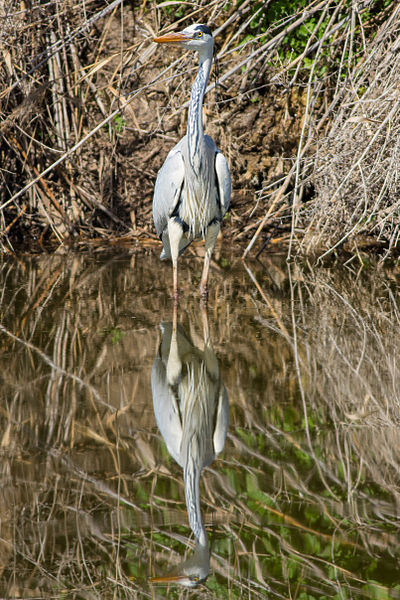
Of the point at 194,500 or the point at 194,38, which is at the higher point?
the point at 194,38

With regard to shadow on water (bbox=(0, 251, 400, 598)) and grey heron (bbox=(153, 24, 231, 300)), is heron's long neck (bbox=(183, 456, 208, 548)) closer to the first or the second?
shadow on water (bbox=(0, 251, 400, 598))

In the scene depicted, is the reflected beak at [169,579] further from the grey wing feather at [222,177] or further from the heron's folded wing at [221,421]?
the grey wing feather at [222,177]

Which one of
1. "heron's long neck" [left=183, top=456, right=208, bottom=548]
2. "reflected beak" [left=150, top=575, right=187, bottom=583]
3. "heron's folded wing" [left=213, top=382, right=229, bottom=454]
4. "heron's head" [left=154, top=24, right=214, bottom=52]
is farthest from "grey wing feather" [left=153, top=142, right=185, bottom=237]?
"reflected beak" [left=150, top=575, right=187, bottom=583]

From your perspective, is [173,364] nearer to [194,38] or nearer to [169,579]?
[169,579]

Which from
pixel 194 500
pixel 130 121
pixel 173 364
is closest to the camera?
pixel 194 500

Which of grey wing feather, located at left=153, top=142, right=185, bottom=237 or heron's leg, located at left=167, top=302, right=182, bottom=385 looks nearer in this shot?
heron's leg, located at left=167, top=302, right=182, bottom=385

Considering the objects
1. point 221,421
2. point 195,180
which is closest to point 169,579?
point 221,421

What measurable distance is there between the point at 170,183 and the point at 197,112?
0.55 m

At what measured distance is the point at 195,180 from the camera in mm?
5426

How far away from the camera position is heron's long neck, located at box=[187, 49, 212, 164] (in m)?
5.27

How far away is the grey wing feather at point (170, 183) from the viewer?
5.48m

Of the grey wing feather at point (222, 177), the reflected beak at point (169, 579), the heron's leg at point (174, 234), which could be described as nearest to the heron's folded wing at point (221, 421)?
the reflected beak at point (169, 579)

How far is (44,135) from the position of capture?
822 cm

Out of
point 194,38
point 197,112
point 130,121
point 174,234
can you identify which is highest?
point 194,38
